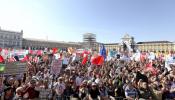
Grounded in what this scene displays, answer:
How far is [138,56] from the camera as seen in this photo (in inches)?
1038

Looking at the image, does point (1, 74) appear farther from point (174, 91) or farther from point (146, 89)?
point (174, 91)

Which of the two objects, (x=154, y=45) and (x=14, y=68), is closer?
(x=14, y=68)

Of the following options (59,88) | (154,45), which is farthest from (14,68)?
(154,45)

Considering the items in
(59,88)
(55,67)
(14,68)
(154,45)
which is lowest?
(154,45)

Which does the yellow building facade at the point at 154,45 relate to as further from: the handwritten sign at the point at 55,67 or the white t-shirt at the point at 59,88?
the white t-shirt at the point at 59,88

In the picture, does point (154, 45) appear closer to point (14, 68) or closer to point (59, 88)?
point (59, 88)

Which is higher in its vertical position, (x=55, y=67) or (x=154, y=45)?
(x=55, y=67)

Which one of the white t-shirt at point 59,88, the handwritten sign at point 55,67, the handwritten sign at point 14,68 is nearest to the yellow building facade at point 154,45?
the handwritten sign at point 55,67

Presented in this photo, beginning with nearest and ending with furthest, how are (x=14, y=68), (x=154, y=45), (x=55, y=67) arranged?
1. (x=14, y=68)
2. (x=55, y=67)
3. (x=154, y=45)

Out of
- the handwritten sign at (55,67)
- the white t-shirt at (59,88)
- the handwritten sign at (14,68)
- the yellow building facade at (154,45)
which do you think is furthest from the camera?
the yellow building facade at (154,45)

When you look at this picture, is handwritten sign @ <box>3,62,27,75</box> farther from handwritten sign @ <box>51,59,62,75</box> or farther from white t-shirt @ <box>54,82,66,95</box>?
white t-shirt @ <box>54,82,66,95</box>

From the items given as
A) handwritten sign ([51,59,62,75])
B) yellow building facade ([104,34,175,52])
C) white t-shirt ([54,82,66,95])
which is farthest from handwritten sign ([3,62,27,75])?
yellow building facade ([104,34,175,52])

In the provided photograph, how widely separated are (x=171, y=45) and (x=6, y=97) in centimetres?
14710

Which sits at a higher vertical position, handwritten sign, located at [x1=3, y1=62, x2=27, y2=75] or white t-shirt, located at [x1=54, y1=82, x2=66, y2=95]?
handwritten sign, located at [x1=3, y1=62, x2=27, y2=75]
